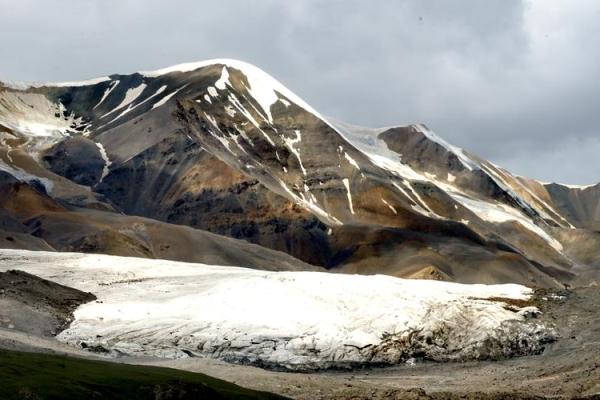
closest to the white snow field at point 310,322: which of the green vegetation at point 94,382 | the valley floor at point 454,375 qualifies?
the valley floor at point 454,375

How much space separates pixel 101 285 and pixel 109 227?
93.0 m

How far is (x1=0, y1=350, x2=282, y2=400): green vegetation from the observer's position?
115 feet

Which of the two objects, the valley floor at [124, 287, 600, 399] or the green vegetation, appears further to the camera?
the valley floor at [124, 287, 600, 399]

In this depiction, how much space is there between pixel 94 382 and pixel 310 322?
97.0ft

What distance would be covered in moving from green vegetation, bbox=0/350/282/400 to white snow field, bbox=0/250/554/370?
17.7 metres

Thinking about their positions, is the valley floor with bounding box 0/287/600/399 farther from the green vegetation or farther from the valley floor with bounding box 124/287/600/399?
the green vegetation

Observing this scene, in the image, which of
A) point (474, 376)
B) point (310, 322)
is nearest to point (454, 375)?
point (474, 376)

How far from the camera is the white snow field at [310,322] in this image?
63219mm

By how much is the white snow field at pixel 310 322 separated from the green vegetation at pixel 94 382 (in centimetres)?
1765

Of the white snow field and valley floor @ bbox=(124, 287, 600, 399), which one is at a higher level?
the white snow field

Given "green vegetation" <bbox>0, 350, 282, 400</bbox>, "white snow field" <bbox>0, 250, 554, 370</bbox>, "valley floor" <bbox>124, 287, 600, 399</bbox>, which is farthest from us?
"white snow field" <bbox>0, 250, 554, 370</bbox>

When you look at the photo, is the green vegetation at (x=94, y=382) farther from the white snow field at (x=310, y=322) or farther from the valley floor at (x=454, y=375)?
the white snow field at (x=310, y=322)

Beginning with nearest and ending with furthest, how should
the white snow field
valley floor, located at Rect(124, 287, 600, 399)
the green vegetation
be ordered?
the green vegetation
valley floor, located at Rect(124, 287, 600, 399)
the white snow field

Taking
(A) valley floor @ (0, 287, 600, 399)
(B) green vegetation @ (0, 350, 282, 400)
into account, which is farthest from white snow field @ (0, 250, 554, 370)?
(B) green vegetation @ (0, 350, 282, 400)
